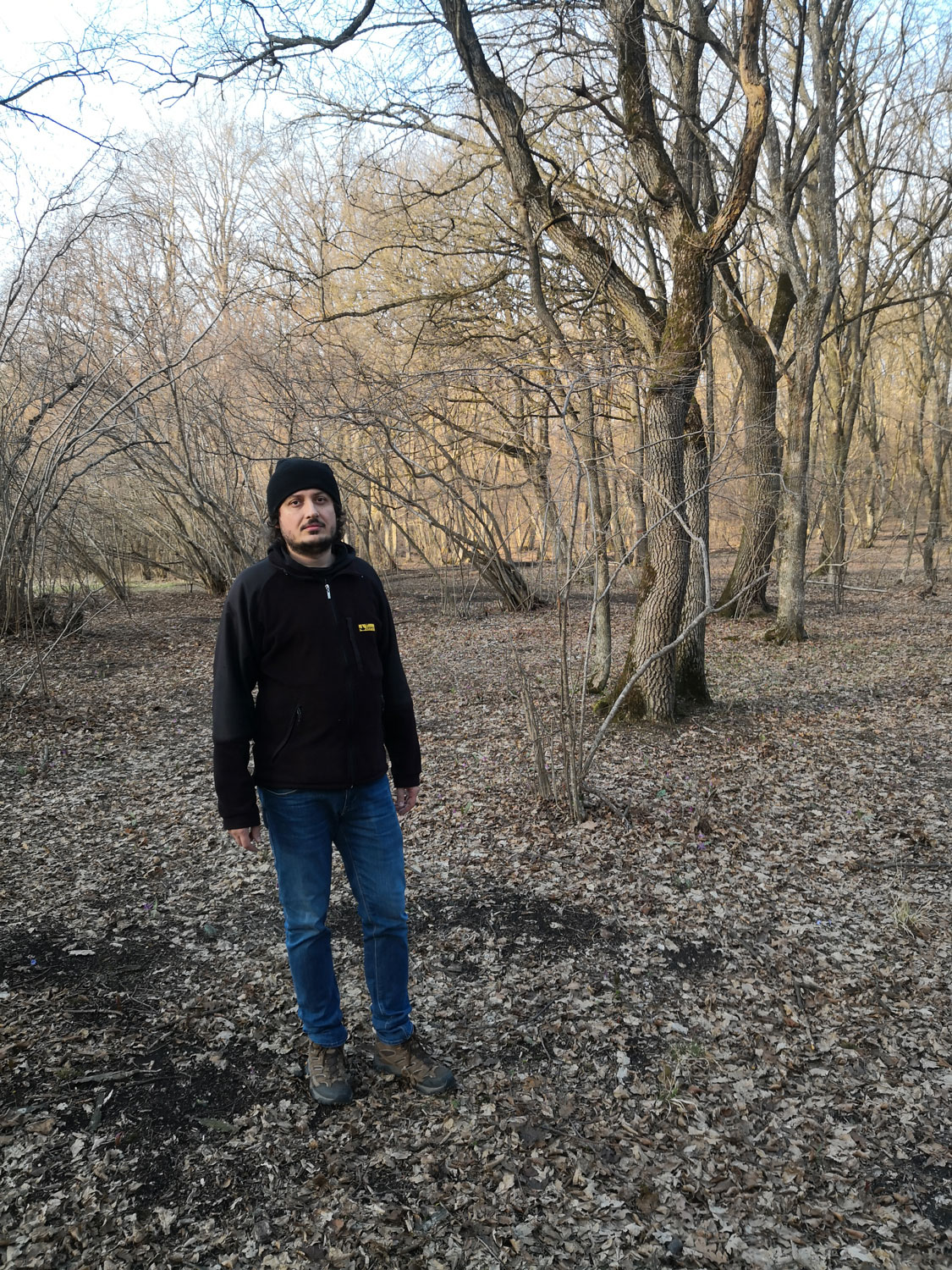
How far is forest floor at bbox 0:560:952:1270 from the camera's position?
7.05ft

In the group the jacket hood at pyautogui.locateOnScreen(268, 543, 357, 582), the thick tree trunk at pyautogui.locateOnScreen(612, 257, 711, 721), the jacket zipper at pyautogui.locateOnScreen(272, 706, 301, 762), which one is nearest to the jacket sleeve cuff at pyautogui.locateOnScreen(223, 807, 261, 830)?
the jacket zipper at pyautogui.locateOnScreen(272, 706, 301, 762)

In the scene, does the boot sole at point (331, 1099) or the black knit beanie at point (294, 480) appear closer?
the black knit beanie at point (294, 480)

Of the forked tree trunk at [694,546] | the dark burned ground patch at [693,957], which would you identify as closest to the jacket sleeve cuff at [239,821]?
the dark burned ground patch at [693,957]

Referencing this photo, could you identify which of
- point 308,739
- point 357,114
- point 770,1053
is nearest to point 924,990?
point 770,1053

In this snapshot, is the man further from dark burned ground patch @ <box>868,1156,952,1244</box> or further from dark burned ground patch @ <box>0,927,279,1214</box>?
dark burned ground patch @ <box>868,1156,952,1244</box>

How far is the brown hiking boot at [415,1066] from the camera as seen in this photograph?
2.59 m

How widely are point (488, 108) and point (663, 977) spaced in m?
5.97

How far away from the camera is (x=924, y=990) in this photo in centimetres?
311

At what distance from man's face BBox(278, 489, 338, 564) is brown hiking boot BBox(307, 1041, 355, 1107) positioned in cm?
153

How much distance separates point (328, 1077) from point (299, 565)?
158cm

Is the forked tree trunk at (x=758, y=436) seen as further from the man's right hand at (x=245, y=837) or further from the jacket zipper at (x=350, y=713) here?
the man's right hand at (x=245, y=837)

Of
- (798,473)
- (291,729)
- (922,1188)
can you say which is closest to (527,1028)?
(922,1188)

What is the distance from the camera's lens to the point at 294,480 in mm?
2412

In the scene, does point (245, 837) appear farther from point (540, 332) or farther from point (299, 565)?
point (540, 332)
